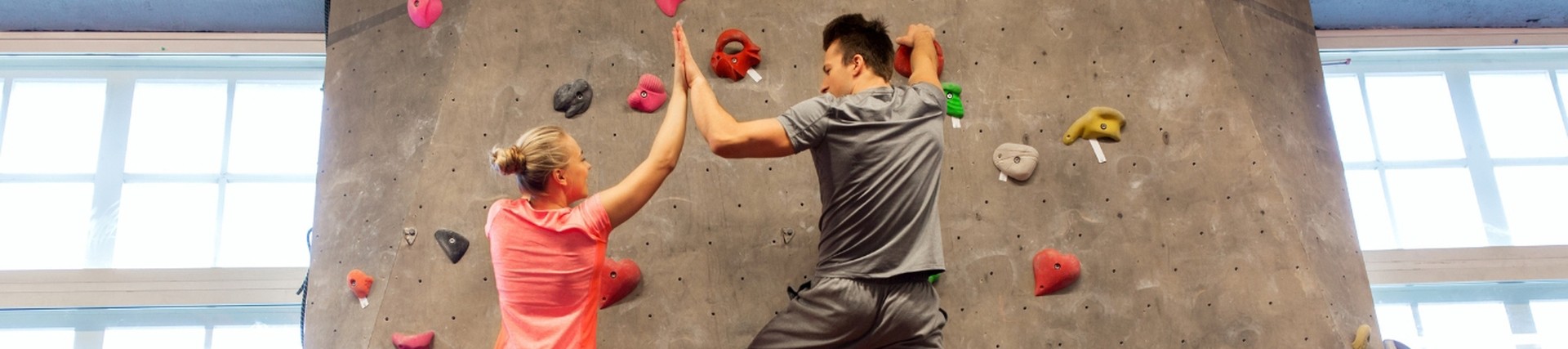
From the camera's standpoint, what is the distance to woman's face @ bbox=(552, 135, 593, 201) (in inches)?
99.7

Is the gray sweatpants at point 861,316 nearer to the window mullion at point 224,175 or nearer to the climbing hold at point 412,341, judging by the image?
the climbing hold at point 412,341

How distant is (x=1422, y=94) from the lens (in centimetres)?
397

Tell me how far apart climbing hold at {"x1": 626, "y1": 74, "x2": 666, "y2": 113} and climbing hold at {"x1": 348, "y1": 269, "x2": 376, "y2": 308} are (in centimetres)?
76

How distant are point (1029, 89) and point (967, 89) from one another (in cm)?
16

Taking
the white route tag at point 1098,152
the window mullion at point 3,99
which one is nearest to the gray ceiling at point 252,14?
the window mullion at point 3,99

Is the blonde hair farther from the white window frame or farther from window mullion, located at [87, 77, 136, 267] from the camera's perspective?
window mullion, located at [87, 77, 136, 267]

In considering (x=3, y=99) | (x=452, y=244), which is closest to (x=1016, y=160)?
(x=452, y=244)

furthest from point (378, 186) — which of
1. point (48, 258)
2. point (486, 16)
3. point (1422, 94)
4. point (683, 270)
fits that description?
point (1422, 94)

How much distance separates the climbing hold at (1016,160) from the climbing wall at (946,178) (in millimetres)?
34

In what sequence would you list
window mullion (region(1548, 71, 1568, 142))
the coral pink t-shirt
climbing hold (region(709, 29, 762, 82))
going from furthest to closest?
1. window mullion (region(1548, 71, 1568, 142))
2. climbing hold (region(709, 29, 762, 82))
3. the coral pink t-shirt

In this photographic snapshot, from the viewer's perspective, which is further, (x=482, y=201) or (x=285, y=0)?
(x=285, y=0)

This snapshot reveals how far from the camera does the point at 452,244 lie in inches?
119

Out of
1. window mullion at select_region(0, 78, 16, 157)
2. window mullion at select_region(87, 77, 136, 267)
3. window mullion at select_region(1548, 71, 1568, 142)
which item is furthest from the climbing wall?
window mullion at select_region(1548, 71, 1568, 142)

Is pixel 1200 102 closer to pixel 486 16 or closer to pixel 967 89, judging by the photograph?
pixel 967 89
